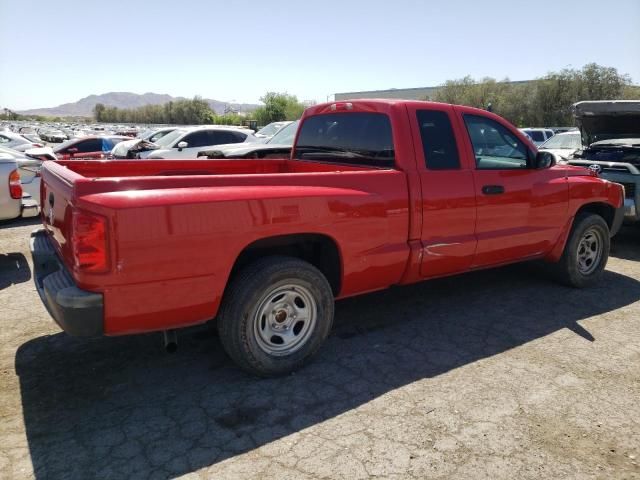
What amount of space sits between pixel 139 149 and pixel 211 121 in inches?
3485

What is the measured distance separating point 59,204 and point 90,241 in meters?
0.68

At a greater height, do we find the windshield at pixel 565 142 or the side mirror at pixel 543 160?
the windshield at pixel 565 142

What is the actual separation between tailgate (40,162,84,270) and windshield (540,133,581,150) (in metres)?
11.5

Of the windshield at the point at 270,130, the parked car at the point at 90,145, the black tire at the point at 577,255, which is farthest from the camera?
the parked car at the point at 90,145

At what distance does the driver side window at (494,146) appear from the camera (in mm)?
4469

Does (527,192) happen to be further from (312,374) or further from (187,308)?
(187,308)

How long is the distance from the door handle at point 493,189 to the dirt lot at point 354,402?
1151mm

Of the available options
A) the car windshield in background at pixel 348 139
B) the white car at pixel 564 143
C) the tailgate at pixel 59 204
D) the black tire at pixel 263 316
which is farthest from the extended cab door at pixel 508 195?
the white car at pixel 564 143

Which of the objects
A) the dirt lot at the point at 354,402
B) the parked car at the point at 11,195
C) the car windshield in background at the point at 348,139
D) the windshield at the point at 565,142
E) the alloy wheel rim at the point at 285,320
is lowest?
the dirt lot at the point at 354,402

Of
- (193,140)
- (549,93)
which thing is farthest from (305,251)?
(549,93)

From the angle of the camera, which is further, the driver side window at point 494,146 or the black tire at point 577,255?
the black tire at point 577,255

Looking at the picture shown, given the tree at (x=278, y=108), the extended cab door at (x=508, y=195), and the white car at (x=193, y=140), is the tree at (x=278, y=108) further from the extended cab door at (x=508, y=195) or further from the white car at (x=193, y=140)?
the extended cab door at (x=508, y=195)

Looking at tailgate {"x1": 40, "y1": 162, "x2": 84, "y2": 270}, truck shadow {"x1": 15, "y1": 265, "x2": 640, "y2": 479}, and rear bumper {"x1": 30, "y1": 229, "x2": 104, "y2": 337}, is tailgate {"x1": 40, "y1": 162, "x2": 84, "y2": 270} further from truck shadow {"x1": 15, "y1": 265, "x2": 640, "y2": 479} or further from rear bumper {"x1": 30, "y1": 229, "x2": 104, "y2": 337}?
truck shadow {"x1": 15, "y1": 265, "x2": 640, "y2": 479}

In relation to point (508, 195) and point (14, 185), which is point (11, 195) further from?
point (508, 195)
